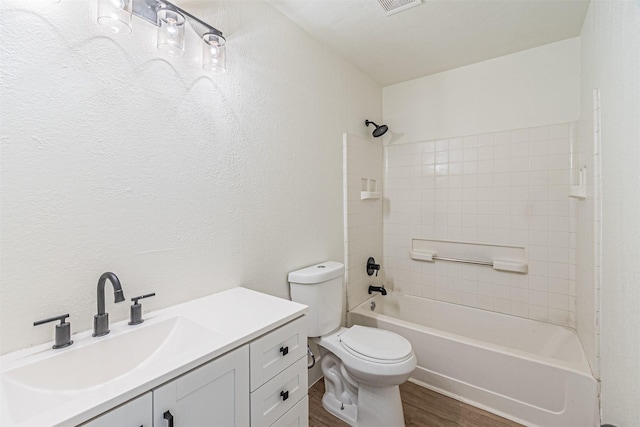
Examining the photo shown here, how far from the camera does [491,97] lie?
230 centimetres

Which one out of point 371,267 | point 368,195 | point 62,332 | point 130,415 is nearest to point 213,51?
point 62,332

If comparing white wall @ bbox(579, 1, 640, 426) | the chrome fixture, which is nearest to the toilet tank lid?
the chrome fixture

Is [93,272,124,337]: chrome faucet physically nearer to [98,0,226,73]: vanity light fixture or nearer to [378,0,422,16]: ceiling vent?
[98,0,226,73]: vanity light fixture

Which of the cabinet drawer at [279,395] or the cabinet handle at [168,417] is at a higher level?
the cabinet handle at [168,417]

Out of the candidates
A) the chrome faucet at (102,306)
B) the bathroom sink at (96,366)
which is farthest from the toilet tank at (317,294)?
the chrome faucet at (102,306)

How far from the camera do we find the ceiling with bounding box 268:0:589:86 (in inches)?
65.3

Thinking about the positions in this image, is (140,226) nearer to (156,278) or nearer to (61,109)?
(156,278)

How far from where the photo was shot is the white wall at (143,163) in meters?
0.85

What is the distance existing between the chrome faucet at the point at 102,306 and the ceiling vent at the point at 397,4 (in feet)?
6.26

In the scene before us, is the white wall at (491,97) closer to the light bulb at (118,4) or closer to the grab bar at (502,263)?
the grab bar at (502,263)

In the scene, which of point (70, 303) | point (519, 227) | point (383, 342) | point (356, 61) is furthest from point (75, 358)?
point (519, 227)

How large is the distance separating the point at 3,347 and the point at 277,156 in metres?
1.32

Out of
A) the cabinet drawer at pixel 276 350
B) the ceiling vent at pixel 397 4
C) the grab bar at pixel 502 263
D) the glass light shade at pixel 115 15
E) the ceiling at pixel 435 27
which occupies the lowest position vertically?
the cabinet drawer at pixel 276 350

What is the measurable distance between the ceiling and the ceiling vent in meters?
0.04
